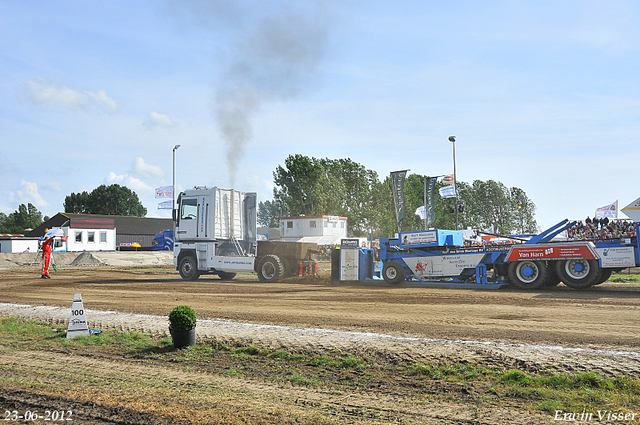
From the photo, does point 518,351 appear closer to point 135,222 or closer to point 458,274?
point 458,274

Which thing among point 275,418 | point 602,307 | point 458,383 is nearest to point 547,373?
point 458,383

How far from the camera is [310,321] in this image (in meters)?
10.5

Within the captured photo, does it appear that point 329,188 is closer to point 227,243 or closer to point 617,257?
point 227,243

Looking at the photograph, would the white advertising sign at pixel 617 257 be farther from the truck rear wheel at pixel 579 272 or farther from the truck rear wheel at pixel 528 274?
the truck rear wheel at pixel 528 274

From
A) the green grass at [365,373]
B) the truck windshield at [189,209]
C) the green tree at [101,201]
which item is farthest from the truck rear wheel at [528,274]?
the green tree at [101,201]

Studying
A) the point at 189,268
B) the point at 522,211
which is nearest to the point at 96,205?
the point at 522,211

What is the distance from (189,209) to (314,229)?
31505mm

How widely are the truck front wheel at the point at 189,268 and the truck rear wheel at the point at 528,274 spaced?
12598 mm

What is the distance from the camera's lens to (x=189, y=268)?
22141 millimetres

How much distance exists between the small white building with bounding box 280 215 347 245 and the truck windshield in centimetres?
2968

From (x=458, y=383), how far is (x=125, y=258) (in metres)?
38.5

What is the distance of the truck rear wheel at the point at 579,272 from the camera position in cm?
1520

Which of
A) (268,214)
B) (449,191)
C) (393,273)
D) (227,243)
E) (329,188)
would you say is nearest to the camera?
(393,273)

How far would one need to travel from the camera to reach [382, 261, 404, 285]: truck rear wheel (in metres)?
19.1
